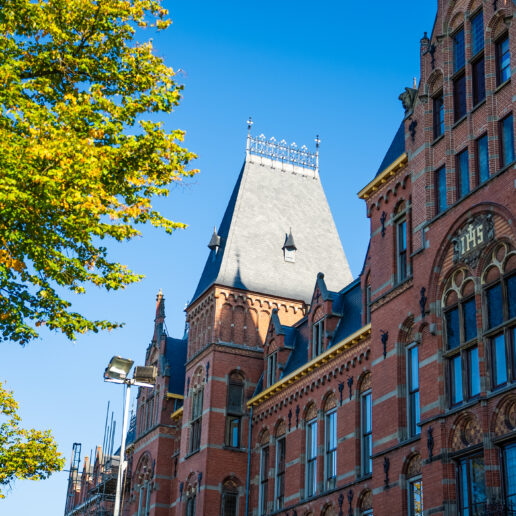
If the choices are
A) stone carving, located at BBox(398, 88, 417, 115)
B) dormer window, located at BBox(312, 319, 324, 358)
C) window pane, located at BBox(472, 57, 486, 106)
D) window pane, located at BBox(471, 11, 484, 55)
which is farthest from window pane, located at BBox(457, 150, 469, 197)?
dormer window, located at BBox(312, 319, 324, 358)

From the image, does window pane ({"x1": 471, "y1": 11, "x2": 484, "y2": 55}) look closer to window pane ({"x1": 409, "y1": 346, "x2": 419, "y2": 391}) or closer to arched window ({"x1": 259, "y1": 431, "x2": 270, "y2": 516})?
window pane ({"x1": 409, "y1": 346, "x2": 419, "y2": 391})

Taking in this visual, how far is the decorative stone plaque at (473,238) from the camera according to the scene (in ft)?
66.1

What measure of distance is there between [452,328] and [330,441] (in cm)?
1008

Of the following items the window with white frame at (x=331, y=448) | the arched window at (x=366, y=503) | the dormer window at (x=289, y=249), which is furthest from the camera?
the dormer window at (x=289, y=249)

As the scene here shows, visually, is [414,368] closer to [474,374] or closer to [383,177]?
[474,374]

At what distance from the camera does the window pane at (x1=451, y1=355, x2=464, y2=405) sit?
797 inches

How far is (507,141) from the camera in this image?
20.5 meters

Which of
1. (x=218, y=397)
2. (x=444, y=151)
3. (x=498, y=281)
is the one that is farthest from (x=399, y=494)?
(x=218, y=397)

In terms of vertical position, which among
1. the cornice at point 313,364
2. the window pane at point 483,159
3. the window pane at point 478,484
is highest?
the window pane at point 483,159

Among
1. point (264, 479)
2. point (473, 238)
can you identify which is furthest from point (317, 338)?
point (473, 238)

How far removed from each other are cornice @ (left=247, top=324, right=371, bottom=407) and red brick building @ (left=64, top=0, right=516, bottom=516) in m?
0.09

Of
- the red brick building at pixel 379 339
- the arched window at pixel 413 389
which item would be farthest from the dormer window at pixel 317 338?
the arched window at pixel 413 389

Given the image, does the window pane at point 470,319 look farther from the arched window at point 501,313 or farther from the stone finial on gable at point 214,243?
the stone finial on gable at point 214,243

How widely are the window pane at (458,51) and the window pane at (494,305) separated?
673 centimetres
